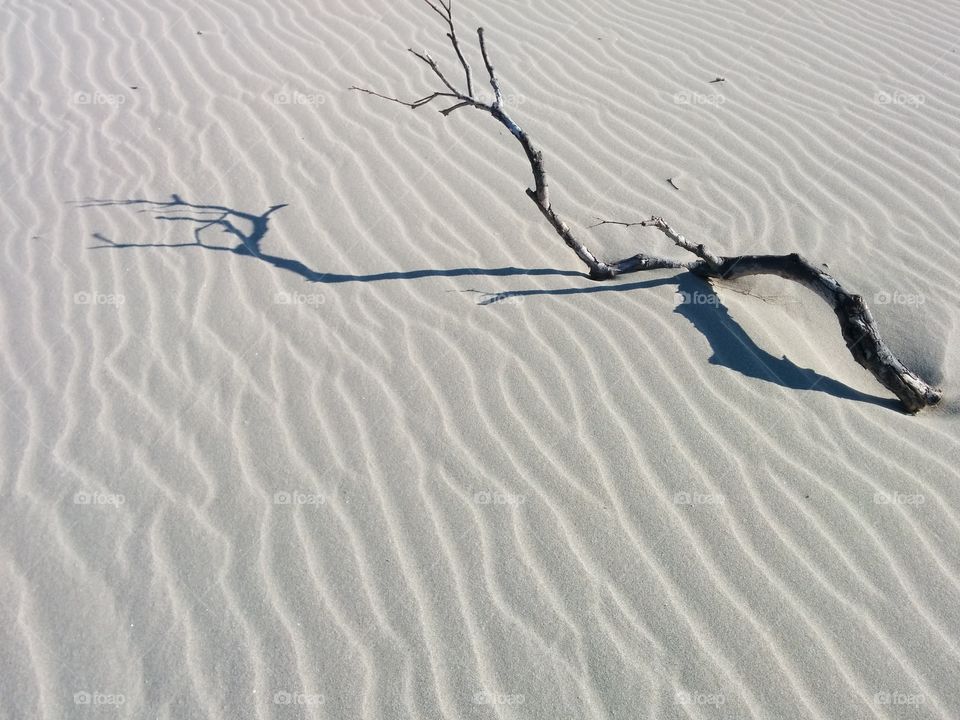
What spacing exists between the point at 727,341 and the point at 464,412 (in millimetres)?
1272

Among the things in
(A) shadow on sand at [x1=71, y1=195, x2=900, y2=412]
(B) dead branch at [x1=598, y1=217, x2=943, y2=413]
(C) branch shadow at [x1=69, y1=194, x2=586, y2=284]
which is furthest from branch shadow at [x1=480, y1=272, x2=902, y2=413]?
(C) branch shadow at [x1=69, y1=194, x2=586, y2=284]

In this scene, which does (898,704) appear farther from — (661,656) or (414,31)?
(414,31)

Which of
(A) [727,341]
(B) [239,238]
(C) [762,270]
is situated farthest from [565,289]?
(B) [239,238]

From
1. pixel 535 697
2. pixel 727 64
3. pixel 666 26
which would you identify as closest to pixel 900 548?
pixel 535 697

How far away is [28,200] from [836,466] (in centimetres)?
455

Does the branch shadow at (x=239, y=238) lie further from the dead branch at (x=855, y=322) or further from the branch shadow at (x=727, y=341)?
the dead branch at (x=855, y=322)

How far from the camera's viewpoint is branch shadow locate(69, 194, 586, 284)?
383 cm

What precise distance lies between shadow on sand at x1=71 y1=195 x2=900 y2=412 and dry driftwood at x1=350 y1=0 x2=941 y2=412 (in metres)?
0.08

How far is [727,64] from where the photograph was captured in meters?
5.86

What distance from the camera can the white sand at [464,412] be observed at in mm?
2352

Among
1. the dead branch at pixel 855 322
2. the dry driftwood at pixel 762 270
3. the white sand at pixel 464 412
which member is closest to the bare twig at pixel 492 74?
the dry driftwood at pixel 762 270

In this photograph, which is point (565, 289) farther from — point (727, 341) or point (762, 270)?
point (762, 270)

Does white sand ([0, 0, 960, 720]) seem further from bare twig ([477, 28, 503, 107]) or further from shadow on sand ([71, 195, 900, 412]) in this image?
bare twig ([477, 28, 503, 107])

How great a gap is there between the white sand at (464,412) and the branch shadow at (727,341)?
25 mm
